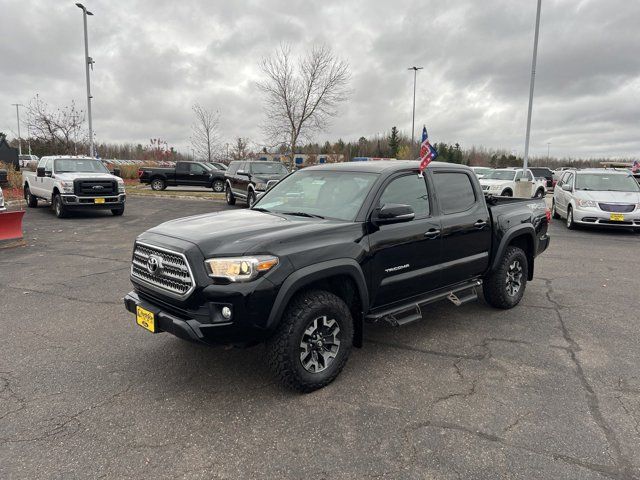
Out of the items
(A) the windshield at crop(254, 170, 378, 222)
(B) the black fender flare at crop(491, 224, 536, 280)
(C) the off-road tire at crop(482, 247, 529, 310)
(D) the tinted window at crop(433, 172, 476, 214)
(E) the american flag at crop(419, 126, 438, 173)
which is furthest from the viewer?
(C) the off-road tire at crop(482, 247, 529, 310)

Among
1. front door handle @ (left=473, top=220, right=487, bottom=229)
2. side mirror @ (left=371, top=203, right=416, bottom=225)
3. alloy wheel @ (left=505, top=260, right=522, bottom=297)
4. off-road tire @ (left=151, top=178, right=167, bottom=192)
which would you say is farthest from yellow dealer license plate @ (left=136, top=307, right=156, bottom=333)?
off-road tire @ (left=151, top=178, right=167, bottom=192)

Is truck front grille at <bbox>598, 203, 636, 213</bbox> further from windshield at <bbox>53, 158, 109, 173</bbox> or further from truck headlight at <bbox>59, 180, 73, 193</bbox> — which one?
truck headlight at <bbox>59, 180, 73, 193</bbox>

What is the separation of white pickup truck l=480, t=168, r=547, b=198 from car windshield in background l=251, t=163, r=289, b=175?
8.25 meters

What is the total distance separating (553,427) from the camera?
124 inches

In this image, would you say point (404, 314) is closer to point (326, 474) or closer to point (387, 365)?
point (387, 365)

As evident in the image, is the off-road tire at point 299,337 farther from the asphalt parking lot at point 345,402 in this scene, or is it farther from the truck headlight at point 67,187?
the truck headlight at point 67,187


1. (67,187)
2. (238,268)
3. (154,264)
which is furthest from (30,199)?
(238,268)

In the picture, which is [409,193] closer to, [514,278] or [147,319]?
[514,278]

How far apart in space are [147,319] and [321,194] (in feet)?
6.46

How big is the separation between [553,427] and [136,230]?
11.2 meters

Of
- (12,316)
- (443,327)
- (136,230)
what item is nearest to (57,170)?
(136,230)

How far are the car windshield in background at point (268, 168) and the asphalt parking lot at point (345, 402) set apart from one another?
40.0 feet

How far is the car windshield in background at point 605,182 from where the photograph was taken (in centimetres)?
1265

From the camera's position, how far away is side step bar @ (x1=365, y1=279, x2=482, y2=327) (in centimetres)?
405
